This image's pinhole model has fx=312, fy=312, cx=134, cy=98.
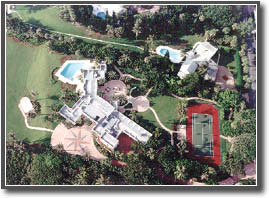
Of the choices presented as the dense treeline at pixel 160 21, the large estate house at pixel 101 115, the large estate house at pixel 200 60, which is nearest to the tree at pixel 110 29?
the dense treeline at pixel 160 21

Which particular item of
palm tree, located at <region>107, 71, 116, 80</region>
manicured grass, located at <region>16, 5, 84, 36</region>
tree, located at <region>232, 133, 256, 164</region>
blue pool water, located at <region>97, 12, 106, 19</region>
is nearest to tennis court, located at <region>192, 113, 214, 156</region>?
tree, located at <region>232, 133, 256, 164</region>

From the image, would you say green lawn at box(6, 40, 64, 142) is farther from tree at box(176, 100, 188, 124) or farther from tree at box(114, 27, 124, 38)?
tree at box(176, 100, 188, 124)

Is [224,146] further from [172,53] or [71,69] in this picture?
[71,69]

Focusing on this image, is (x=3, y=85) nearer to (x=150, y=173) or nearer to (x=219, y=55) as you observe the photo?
(x=150, y=173)

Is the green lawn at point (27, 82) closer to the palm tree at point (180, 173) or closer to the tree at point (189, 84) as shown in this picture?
the tree at point (189, 84)

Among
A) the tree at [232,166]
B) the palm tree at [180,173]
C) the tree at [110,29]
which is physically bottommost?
the palm tree at [180,173]

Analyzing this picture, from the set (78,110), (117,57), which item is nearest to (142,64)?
(117,57)

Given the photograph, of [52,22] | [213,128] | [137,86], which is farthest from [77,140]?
[52,22]
